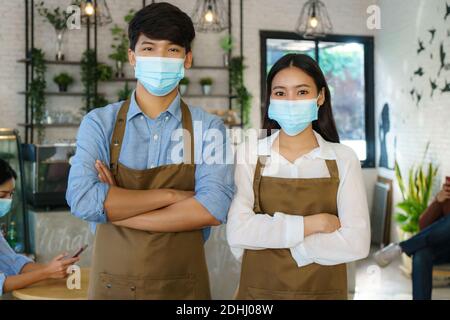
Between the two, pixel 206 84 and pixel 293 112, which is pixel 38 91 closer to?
pixel 206 84

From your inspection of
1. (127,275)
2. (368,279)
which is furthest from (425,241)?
(127,275)

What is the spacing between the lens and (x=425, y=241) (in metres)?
3.38

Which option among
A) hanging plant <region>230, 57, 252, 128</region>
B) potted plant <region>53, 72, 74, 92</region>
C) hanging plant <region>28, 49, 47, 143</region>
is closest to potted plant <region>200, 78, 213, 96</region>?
hanging plant <region>230, 57, 252, 128</region>

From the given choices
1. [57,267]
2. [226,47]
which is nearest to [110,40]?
[226,47]

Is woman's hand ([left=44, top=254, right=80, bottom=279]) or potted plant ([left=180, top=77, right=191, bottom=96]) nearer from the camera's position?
woman's hand ([left=44, top=254, right=80, bottom=279])

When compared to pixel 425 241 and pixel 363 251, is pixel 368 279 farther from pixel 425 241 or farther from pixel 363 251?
pixel 363 251

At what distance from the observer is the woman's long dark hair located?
1.49 metres

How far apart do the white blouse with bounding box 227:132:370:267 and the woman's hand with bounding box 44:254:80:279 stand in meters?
0.87

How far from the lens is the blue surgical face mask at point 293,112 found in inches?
59.3

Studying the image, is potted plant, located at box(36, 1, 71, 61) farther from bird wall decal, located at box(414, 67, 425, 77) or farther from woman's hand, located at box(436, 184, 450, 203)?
woman's hand, located at box(436, 184, 450, 203)

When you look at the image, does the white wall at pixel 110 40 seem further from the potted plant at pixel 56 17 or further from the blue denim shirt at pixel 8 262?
the blue denim shirt at pixel 8 262

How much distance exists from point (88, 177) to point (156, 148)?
0.21m

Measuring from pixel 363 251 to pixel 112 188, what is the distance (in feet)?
2.25

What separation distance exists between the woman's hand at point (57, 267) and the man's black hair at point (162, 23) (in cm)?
104
